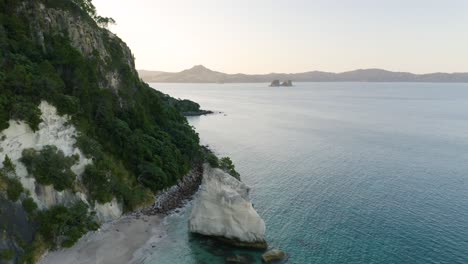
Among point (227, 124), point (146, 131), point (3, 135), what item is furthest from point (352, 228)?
point (227, 124)

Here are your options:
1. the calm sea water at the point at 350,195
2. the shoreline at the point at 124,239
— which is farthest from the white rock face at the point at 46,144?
the calm sea water at the point at 350,195

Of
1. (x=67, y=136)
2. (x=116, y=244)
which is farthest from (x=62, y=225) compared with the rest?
(x=67, y=136)

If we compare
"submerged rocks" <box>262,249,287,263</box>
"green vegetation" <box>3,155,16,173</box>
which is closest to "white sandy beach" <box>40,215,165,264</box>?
"green vegetation" <box>3,155,16,173</box>

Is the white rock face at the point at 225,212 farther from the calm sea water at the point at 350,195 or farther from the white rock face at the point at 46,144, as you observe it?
the white rock face at the point at 46,144

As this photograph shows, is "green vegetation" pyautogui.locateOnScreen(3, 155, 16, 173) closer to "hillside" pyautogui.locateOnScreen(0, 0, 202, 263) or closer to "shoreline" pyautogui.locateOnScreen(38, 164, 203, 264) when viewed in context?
"hillside" pyautogui.locateOnScreen(0, 0, 202, 263)

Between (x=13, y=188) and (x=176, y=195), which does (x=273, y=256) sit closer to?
(x=176, y=195)

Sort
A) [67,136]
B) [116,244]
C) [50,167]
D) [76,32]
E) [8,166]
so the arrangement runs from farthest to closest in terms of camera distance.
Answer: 1. [76,32]
2. [67,136]
3. [116,244]
4. [50,167]
5. [8,166]
